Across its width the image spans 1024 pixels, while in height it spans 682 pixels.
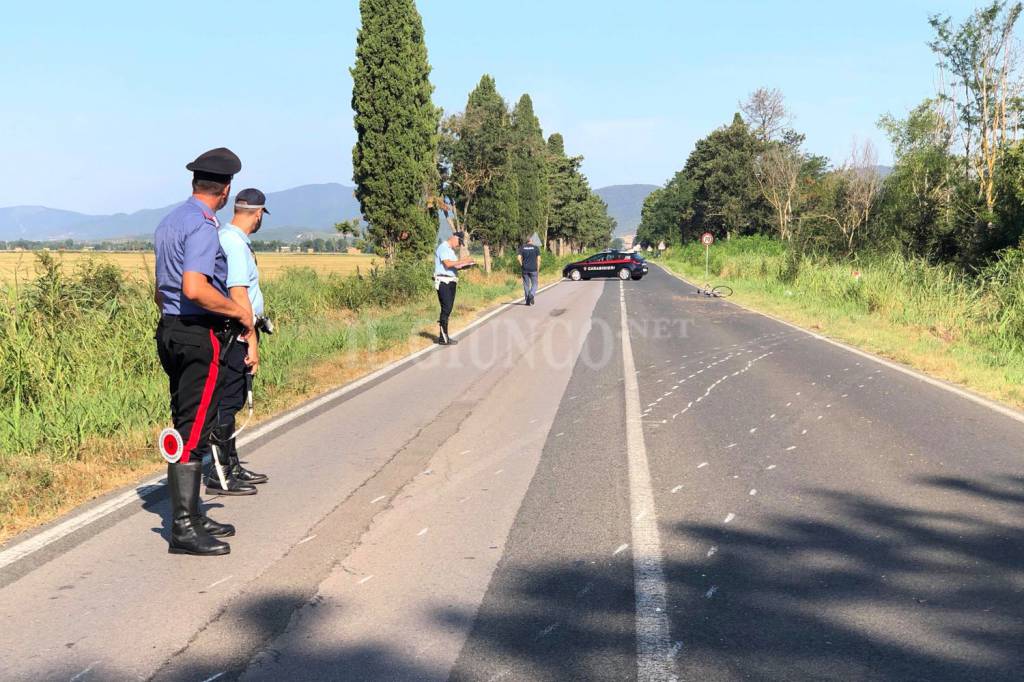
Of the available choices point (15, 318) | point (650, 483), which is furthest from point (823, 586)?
point (15, 318)

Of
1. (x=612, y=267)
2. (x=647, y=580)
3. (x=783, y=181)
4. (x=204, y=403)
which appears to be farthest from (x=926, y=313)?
(x=783, y=181)

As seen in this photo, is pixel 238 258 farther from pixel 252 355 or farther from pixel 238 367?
pixel 238 367

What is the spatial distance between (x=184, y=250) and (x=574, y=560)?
2626mm

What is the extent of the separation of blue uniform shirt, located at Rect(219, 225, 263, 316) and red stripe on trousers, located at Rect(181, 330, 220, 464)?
0.53 metres

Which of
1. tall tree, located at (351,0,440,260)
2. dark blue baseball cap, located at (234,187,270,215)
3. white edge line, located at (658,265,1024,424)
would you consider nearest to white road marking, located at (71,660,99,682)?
dark blue baseball cap, located at (234,187,270,215)

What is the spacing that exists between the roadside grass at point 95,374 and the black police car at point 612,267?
2980 centimetres

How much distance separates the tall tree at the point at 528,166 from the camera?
5122 cm

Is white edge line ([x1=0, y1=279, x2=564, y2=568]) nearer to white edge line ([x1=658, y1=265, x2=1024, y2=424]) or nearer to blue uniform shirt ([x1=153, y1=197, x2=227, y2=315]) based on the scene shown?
blue uniform shirt ([x1=153, y1=197, x2=227, y2=315])

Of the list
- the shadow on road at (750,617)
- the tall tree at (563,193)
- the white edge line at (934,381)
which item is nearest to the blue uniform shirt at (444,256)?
the white edge line at (934,381)

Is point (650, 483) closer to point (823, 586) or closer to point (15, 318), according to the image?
point (823, 586)

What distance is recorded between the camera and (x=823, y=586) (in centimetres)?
376

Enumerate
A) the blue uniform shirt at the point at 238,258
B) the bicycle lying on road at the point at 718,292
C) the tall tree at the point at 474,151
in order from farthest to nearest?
the tall tree at the point at 474,151, the bicycle lying on road at the point at 718,292, the blue uniform shirt at the point at 238,258

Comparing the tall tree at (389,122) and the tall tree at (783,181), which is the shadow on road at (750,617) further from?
the tall tree at (783,181)

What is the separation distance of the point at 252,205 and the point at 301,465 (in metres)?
2.02
